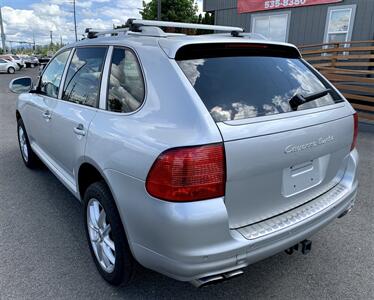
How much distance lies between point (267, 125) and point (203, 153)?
1.53 ft

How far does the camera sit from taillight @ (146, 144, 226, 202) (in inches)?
69.8

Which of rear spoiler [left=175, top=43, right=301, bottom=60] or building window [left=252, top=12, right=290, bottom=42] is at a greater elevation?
building window [left=252, top=12, right=290, bottom=42]

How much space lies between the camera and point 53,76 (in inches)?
147

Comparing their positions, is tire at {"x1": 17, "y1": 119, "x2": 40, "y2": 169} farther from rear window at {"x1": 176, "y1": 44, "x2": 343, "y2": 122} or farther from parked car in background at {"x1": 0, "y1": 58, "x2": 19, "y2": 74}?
parked car in background at {"x1": 0, "y1": 58, "x2": 19, "y2": 74}

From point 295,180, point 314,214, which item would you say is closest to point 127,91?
point 295,180

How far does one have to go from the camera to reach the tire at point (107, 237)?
222 cm

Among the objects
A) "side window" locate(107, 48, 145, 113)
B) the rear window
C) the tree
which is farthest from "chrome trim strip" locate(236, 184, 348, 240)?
the tree

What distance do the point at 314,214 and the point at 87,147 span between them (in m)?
1.66

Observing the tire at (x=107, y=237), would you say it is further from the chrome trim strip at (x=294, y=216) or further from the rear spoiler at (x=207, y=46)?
the rear spoiler at (x=207, y=46)

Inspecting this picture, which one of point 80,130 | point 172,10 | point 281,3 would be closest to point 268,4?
point 281,3

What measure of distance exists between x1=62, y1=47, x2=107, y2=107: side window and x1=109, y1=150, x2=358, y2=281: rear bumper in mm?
1171

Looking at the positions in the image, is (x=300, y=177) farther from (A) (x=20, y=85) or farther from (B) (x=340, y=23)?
(B) (x=340, y=23)

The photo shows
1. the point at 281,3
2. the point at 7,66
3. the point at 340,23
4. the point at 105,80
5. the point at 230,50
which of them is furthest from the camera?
the point at 7,66

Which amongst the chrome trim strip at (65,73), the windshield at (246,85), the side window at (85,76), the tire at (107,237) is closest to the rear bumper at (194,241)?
the tire at (107,237)
